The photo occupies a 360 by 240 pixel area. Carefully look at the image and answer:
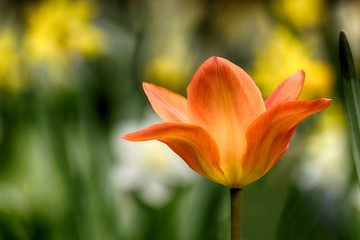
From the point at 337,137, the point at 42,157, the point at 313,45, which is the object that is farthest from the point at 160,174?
the point at 313,45

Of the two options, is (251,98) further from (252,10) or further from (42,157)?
(252,10)

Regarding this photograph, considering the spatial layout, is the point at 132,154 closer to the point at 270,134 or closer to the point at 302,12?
the point at 302,12

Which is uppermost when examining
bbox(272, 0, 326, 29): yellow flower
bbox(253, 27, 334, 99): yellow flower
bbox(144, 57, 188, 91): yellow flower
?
bbox(272, 0, 326, 29): yellow flower

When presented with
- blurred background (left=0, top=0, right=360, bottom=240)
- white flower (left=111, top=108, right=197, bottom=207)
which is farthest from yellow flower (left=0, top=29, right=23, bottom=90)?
white flower (left=111, top=108, right=197, bottom=207)

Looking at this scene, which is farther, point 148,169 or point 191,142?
point 148,169

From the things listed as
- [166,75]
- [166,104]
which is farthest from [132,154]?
[166,104]

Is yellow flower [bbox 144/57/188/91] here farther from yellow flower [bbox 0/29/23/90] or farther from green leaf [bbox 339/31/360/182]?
green leaf [bbox 339/31/360/182]
